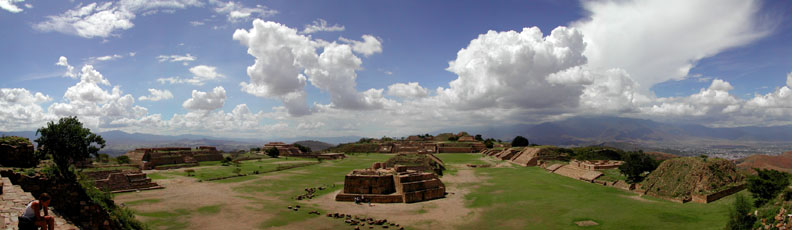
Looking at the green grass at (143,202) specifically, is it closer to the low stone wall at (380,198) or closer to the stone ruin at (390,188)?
the stone ruin at (390,188)

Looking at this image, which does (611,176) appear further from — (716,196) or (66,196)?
(66,196)

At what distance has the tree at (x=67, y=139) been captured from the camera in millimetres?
24922

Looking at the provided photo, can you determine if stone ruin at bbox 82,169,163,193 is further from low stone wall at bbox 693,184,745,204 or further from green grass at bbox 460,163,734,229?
low stone wall at bbox 693,184,745,204

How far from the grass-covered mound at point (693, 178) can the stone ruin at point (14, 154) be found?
34.0m

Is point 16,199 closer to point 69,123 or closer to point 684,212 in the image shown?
point 69,123

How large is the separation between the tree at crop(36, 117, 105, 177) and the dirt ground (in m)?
18.9

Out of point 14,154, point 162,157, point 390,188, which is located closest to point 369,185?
point 390,188

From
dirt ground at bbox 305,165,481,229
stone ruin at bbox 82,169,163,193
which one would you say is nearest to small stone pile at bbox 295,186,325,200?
dirt ground at bbox 305,165,481,229

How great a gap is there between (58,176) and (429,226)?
15.7m

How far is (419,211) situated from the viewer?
73.6 ft

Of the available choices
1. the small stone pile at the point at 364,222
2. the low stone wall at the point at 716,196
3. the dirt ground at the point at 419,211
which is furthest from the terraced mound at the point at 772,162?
the small stone pile at the point at 364,222

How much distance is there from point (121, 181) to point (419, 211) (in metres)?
28.6

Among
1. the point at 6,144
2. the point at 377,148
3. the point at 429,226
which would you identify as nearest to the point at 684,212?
the point at 429,226

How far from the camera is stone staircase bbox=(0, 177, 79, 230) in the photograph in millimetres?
7770
